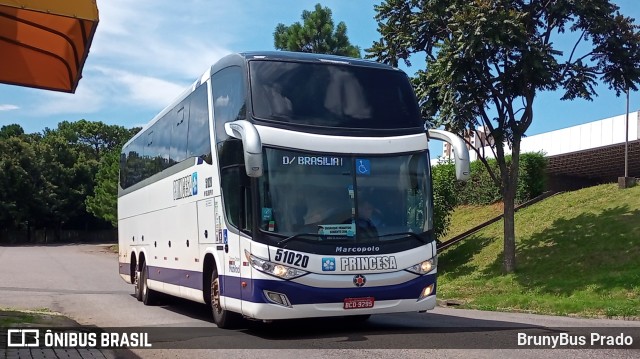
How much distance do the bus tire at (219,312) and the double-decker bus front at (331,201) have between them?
1.97 ft

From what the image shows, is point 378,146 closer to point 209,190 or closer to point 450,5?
point 209,190

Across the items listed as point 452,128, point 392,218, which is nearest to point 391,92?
point 392,218

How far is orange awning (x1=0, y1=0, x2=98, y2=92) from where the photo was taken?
8.82m

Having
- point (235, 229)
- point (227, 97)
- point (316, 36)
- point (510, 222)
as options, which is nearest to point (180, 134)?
point (227, 97)

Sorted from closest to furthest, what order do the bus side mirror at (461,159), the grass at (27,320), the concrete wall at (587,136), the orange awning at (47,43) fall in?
the orange awning at (47,43)
the bus side mirror at (461,159)
the grass at (27,320)
the concrete wall at (587,136)

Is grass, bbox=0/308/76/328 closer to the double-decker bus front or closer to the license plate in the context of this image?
the double-decker bus front

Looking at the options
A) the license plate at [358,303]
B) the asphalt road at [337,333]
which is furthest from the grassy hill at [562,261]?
the license plate at [358,303]

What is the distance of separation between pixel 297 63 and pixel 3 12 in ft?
14.3

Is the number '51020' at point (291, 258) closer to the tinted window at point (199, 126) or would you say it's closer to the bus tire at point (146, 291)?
the tinted window at point (199, 126)

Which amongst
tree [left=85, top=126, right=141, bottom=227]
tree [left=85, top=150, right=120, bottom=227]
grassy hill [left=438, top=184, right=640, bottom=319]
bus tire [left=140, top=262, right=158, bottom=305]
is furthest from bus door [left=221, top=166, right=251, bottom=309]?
tree [left=85, top=150, right=120, bottom=227]

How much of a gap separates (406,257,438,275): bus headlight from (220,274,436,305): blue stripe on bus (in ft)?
0.30

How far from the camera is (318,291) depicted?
9586 mm

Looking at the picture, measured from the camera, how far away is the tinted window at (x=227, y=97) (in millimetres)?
10453

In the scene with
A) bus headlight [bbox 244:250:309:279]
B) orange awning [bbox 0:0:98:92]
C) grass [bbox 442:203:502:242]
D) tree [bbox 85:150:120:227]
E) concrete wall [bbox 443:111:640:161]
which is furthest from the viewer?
tree [bbox 85:150:120:227]
